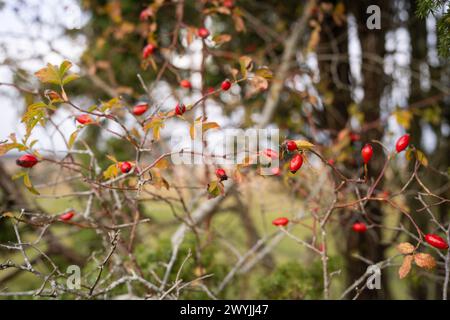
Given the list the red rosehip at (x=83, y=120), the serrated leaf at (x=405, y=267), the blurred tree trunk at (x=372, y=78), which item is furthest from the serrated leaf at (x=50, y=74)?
the blurred tree trunk at (x=372, y=78)

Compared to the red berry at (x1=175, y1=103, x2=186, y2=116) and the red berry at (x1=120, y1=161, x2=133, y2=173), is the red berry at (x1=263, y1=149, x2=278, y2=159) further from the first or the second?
the red berry at (x1=120, y1=161, x2=133, y2=173)

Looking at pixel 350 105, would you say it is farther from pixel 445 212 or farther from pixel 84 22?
pixel 84 22

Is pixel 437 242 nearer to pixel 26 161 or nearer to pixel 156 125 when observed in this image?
pixel 156 125

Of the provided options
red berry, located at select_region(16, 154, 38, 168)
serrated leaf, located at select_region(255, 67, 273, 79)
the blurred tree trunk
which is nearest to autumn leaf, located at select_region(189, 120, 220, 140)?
serrated leaf, located at select_region(255, 67, 273, 79)

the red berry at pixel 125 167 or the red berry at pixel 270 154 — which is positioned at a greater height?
the red berry at pixel 270 154

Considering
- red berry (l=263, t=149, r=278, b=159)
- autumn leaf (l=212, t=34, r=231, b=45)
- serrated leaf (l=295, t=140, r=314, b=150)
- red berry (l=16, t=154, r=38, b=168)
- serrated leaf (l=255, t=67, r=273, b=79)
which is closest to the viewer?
serrated leaf (l=295, t=140, r=314, b=150)

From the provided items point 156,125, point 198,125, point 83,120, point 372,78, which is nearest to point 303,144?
point 198,125

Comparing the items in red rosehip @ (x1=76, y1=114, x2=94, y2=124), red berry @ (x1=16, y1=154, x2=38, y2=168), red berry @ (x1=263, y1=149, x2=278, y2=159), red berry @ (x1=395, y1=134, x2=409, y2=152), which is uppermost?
red rosehip @ (x1=76, y1=114, x2=94, y2=124)

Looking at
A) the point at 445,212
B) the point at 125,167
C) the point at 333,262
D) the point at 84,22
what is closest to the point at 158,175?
the point at 125,167

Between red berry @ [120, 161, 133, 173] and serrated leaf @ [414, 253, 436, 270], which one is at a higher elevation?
red berry @ [120, 161, 133, 173]

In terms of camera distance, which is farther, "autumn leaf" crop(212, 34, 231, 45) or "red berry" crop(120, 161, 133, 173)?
"autumn leaf" crop(212, 34, 231, 45)

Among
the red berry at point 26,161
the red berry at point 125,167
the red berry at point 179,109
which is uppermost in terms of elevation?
the red berry at point 179,109

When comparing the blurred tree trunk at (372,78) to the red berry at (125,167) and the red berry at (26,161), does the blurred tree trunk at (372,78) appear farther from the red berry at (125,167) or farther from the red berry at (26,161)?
the red berry at (26,161)

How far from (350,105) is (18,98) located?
279cm
